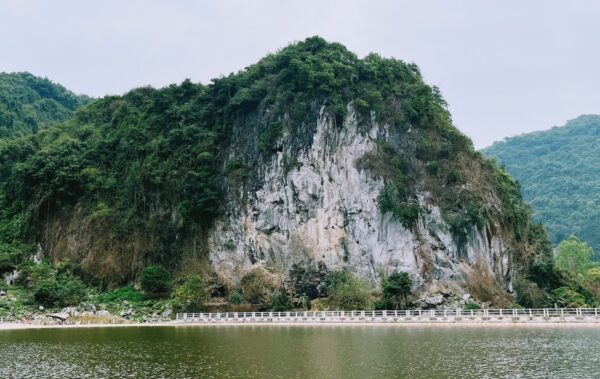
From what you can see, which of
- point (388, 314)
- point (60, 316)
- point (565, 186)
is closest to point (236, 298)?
point (388, 314)

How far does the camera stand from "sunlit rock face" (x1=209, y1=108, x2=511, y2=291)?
64562 millimetres

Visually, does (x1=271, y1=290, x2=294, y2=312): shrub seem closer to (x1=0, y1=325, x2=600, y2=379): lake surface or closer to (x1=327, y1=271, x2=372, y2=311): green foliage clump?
(x1=327, y1=271, x2=372, y2=311): green foliage clump

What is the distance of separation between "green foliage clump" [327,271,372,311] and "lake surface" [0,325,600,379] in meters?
12.1

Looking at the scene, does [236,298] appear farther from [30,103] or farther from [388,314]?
[30,103]

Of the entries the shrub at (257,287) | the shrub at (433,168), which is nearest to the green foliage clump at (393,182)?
the shrub at (433,168)

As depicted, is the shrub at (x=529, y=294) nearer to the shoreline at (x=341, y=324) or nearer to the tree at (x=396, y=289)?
the shoreline at (x=341, y=324)

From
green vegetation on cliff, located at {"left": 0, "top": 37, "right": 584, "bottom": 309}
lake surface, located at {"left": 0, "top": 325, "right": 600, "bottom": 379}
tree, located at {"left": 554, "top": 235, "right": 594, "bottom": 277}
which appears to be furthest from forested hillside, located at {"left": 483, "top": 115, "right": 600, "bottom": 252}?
lake surface, located at {"left": 0, "top": 325, "right": 600, "bottom": 379}

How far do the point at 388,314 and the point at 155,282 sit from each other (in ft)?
84.2

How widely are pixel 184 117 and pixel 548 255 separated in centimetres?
4792

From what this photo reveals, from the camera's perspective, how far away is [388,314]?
186 ft

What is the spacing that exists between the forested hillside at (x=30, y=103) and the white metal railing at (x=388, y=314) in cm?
6858

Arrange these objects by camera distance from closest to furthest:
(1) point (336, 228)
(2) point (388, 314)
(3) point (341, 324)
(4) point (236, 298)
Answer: (3) point (341, 324)
(2) point (388, 314)
(4) point (236, 298)
(1) point (336, 228)

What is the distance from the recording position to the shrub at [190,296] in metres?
62.6

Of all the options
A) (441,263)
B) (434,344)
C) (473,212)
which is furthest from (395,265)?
(434,344)
